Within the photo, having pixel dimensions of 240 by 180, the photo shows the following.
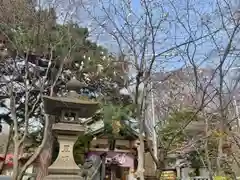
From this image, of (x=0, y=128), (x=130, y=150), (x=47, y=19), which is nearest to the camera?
(x=47, y=19)

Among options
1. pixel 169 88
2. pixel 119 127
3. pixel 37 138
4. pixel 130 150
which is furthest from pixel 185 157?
pixel 37 138

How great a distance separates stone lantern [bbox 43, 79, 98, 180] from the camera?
7.29 metres

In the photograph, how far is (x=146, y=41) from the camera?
764 cm

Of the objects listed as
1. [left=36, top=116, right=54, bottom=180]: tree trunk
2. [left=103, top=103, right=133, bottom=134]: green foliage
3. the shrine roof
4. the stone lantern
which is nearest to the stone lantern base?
the stone lantern

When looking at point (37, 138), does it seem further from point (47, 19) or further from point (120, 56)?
point (120, 56)

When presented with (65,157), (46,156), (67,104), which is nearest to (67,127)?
(67,104)

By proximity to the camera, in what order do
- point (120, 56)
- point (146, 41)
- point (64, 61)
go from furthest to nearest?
point (64, 61), point (120, 56), point (146, 41)

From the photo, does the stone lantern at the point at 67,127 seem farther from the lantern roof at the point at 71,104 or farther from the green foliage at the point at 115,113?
the green foliage at the point at 115,113

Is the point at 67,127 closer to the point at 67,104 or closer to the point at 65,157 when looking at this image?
the point at 67,104

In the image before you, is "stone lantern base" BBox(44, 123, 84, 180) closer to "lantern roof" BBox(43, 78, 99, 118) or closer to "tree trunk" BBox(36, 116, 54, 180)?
"lantern roof" BBox(43, 78, 99, 118)

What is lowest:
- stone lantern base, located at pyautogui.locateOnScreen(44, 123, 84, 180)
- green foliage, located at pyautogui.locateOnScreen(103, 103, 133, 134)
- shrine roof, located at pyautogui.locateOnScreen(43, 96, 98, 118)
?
stone lantern base, located at pyautogui.locateOnScreen(44, 123, 84, 180)

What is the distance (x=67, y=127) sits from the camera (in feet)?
24.8

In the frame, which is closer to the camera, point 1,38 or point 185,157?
point 1,38

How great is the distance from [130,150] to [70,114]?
31.9 ft
